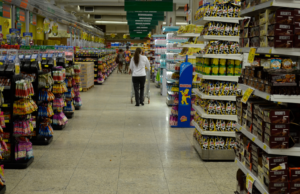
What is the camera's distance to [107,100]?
11.9m

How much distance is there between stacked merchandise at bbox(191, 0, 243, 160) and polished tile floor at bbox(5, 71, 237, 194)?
0.95 ft

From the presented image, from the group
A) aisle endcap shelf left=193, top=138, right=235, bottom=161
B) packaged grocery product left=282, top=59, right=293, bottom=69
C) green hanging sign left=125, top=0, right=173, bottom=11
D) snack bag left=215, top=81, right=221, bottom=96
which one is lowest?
aisle endcap shelf left=193, top=138, right=235, bottom=161

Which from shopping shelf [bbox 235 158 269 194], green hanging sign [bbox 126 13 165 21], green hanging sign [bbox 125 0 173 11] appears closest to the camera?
shopping shelf [bbox 235 158 269 194]

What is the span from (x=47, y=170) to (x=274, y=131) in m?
3.25

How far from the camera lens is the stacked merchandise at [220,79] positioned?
5.31m

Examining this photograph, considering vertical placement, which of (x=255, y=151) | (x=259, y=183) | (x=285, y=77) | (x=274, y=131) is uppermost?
(x=285, y=77)

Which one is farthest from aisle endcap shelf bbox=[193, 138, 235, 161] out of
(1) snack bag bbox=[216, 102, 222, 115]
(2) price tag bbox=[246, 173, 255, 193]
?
(2) price tag bbox=[246, 173, 255, 193]

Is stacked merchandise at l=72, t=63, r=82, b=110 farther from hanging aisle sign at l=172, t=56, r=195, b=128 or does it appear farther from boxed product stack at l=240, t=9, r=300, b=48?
boxed product stack at l=240, t=9, r=300, b=48

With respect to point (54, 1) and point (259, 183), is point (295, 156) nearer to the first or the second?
point (259, 183)

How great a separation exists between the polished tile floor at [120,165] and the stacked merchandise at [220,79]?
0.95ft

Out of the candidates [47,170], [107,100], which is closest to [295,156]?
[47,170]

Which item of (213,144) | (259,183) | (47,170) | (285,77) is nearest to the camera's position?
(285,77)

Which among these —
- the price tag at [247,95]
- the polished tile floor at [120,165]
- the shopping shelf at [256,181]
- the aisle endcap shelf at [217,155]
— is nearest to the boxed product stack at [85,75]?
the polished tile floor at [120,165]

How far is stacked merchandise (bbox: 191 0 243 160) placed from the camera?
5.31 m
